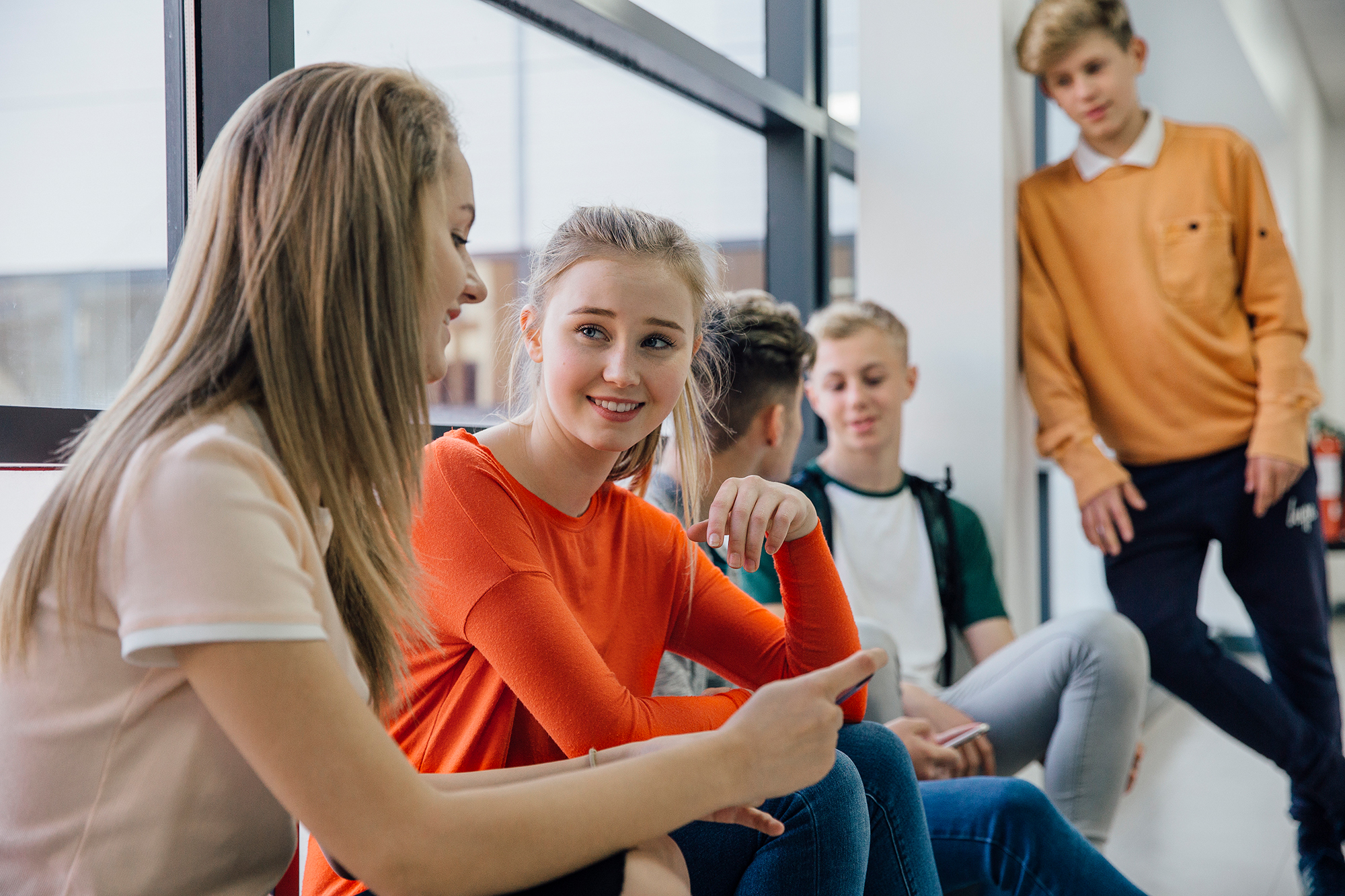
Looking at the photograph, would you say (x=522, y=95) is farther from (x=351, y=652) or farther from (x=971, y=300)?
(x=351, y=652)

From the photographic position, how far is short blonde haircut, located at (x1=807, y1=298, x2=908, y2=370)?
6.77ft

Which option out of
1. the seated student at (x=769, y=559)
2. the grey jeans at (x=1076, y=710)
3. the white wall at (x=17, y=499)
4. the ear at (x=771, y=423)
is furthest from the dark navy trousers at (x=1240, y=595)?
the white wall at (x=17, y=499)

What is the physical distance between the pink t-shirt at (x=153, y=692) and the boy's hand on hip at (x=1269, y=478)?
6.27 feet

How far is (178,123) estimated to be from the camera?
3.96 ft

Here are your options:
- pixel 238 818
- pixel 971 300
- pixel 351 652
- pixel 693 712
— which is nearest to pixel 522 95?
pixel 971 300

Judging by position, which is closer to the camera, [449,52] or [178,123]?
[178,123]

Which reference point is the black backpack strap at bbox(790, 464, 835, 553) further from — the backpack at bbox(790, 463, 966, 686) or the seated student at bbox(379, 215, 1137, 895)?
the seated student at bbox(379, 215, 1137, 895)

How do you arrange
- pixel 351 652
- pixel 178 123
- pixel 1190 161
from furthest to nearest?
pixel 1190 161 < pixel 178 123 < pixel 351 652

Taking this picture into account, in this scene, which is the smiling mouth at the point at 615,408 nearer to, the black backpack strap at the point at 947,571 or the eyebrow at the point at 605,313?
the eyebrow at the point at 605,313

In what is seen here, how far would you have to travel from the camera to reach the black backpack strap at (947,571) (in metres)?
2.02

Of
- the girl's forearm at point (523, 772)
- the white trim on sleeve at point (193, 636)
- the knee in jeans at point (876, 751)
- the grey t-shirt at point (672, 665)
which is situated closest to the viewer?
the white trim on sleeve at point (193, 636)

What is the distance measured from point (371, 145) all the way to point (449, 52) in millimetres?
962

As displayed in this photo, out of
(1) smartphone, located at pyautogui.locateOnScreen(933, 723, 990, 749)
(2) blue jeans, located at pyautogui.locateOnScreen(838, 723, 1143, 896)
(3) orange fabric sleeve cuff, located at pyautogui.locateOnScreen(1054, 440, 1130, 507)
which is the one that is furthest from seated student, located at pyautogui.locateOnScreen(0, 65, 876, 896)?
(3) orange fabric sleeve cuff, located at pyautogui.locateOnScreen(1054, 440, 1130, 507)

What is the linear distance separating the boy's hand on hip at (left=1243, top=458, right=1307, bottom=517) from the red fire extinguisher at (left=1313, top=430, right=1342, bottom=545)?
3.41 meters
